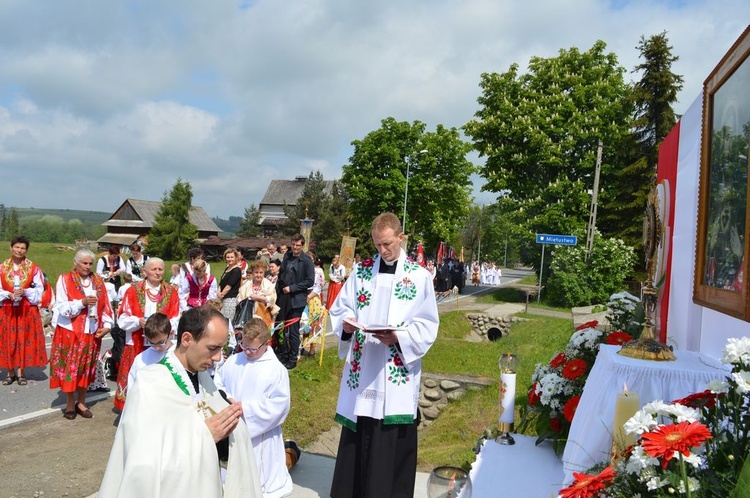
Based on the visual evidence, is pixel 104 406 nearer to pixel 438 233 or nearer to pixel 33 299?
pixel 33 299

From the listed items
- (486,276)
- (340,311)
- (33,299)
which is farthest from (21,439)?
(486,276)

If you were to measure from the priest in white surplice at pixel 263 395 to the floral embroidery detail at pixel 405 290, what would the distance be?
3.50 ft

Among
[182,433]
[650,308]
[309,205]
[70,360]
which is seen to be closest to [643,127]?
[650,308]

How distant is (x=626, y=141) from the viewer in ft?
86.8

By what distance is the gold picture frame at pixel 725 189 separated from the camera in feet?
11.0

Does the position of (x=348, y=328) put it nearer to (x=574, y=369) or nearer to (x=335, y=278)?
(x=574, y=369)

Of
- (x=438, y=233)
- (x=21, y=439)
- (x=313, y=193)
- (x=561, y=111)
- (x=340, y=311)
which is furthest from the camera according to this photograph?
(x=313, y=193)

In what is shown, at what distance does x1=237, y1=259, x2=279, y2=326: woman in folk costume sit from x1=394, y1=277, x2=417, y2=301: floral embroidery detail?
513 cm

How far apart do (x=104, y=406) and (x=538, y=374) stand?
5.43 meters

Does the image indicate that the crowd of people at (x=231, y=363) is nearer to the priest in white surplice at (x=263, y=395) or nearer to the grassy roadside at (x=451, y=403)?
the priest in white surplice at (x=263, y=395)

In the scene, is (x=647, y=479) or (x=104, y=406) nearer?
(x=647, y=479)

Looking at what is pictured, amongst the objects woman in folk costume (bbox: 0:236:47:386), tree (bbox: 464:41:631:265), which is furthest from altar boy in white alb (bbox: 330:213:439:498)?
tree (bbox: 464:41:631:265)

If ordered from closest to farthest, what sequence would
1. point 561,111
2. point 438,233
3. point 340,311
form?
point 340,311, point 561,111, point 438,233

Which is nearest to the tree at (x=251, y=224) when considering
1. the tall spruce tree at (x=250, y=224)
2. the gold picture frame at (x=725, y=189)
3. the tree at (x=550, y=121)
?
the tall spruce tree at (x=250, y=224)
